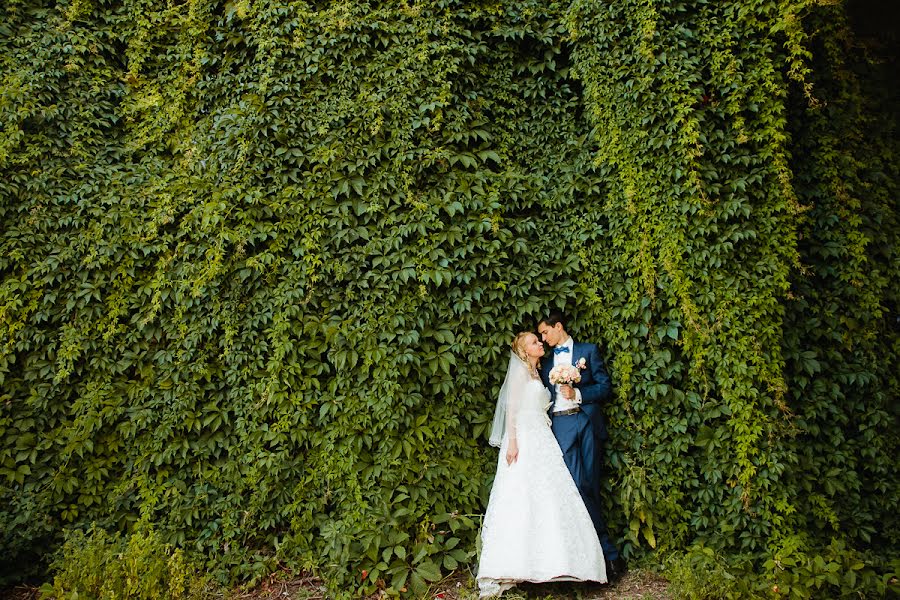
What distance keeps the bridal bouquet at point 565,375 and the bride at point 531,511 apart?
157mm

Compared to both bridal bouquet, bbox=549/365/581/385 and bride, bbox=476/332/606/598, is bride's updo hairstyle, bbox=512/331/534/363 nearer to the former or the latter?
bride, bbox=476/332/606/598

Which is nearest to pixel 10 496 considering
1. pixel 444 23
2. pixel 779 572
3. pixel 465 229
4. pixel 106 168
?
pixel 106 168

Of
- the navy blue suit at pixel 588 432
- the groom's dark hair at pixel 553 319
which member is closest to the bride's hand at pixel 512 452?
the navy blue suit at pixel 588 432

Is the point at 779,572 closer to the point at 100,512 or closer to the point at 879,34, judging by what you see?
the point at 879,34

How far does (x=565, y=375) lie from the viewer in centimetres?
495

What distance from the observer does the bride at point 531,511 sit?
14.6ft

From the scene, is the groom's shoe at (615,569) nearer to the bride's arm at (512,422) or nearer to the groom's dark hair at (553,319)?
the bride's arm at (512,422)

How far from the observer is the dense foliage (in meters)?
4.86

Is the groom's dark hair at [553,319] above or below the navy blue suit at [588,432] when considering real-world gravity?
above

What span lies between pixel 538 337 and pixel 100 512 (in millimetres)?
4917

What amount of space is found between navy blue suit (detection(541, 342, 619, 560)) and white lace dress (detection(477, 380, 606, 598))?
181mm

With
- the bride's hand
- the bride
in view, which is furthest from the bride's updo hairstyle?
the bride's hand

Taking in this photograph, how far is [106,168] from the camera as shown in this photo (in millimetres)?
6281

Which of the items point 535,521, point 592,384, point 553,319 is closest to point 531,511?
point 535,521
